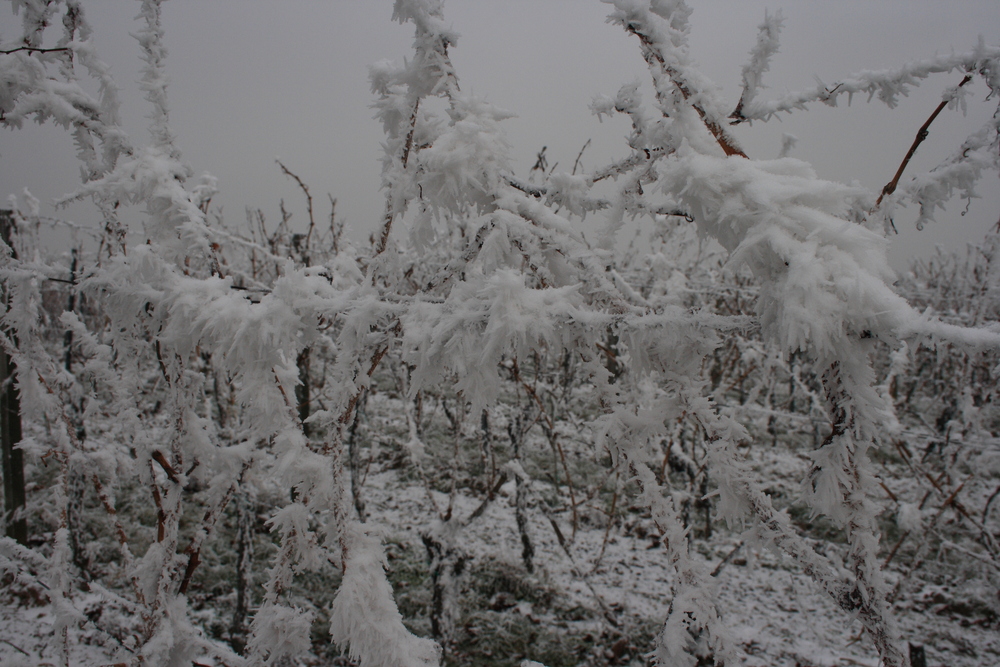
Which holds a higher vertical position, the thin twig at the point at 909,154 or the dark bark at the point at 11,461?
the thin twig at the point at 909,154

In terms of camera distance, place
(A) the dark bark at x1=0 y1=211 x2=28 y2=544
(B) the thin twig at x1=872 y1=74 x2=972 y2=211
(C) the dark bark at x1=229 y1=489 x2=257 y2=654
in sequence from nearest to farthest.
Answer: (B) the thin twig at x1=872 y1=74 x2=972 y2=211 < (C) the dark bark at x1=229 y1=489 x2=257 y2=654 < (A) the dark bark at x1=0 y1=211 x2=28 y2=544

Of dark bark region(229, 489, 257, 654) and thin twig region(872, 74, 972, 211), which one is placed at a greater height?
thin twig region(872, 74, 972, 211)

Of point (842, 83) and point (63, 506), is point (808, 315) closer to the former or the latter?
point (842, 83)

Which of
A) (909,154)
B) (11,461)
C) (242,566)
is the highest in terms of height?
(909,154)

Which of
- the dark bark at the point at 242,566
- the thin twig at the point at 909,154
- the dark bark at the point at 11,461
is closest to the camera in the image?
the thin twig at the point at 909,154

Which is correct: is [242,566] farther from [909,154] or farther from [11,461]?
[909,154]

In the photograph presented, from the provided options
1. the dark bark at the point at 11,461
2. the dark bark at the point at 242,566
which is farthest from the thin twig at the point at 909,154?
the dark bark at the point at 11,461

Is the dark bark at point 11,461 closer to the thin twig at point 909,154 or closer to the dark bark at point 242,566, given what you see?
the dark bark at point 242,566

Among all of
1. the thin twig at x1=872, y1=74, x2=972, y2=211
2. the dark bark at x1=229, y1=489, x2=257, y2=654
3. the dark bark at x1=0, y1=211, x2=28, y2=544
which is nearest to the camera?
the thin twig at x1=872, y1=74, x2=972, y2=211

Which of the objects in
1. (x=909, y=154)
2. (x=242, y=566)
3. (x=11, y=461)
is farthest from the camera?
(x=11, y=461)

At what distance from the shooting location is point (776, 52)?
101 centimetres

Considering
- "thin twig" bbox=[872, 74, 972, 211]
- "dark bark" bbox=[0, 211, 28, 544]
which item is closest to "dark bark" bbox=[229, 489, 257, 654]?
"dark bark" bbox=[0, 211, 28, 544]

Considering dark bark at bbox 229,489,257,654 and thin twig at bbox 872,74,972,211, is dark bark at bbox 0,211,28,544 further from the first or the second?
thin twig at bbox 872,74,972,211

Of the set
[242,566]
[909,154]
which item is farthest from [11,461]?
[909,154]
